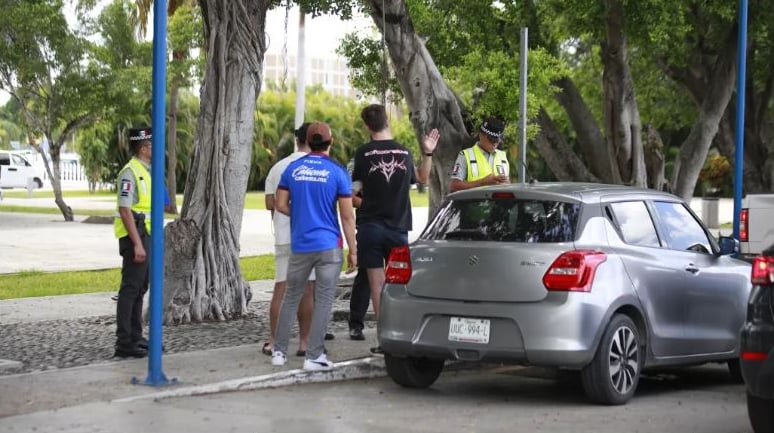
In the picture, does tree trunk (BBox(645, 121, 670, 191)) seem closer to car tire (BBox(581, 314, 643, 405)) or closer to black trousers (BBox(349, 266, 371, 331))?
black trousers (BBox(349, 266, 371, 331))

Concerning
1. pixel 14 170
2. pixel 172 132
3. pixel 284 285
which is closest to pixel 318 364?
pixel 284 285

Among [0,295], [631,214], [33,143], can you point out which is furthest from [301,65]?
[631,214]

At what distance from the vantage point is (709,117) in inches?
912

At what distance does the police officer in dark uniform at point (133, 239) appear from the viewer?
31.8 ft

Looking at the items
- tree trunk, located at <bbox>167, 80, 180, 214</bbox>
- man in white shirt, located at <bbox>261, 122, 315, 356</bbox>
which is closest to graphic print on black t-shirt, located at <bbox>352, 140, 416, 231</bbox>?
man in white shirt, located at <bbox>261, 122, 315, 356</bbox>

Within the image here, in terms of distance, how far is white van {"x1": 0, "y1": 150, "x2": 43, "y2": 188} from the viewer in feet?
196

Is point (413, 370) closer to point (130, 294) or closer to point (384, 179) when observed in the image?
point (384, 179)

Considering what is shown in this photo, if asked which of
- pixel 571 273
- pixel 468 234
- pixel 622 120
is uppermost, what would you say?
pixel 622 120

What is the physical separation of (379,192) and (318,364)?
156 cm

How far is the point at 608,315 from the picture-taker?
26.6ft

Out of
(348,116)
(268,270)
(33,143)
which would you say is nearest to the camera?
(268,270)

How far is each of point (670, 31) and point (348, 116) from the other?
52.9m

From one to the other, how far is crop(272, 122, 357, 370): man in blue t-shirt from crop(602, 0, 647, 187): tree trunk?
1203 cm

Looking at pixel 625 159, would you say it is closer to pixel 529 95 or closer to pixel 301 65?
pixel 529 95
